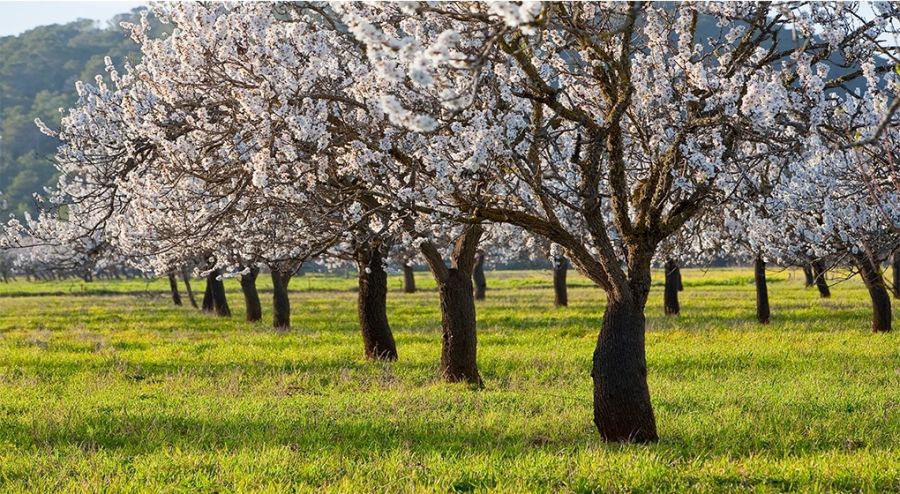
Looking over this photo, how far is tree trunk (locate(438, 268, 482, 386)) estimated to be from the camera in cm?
1781

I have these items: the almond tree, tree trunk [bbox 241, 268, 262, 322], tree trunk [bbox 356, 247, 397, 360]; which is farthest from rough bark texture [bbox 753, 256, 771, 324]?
the almond tree

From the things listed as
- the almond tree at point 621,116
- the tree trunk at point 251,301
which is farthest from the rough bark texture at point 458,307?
the tree trunk at point 251,301

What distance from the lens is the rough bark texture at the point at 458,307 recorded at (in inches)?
698

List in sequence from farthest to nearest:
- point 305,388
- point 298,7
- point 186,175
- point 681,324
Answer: point 681,324
point 305,388
point 298,7
point 186,175

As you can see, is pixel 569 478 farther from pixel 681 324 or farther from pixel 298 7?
pixel 681 324

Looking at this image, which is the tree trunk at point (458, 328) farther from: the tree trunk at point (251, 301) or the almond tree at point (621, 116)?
the tree trunk at point (251, 301)

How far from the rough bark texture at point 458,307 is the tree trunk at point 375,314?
4388 millimetres

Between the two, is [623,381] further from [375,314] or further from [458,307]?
[375,314]

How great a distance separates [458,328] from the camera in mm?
17984

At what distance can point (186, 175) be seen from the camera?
13398 millimetres

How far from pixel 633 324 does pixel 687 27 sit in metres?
3.69

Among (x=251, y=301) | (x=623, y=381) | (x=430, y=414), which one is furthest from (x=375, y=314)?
(x=251, y=301)

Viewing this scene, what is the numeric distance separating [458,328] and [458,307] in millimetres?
425

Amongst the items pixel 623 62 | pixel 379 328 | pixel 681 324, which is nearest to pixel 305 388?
pixel 379 328
